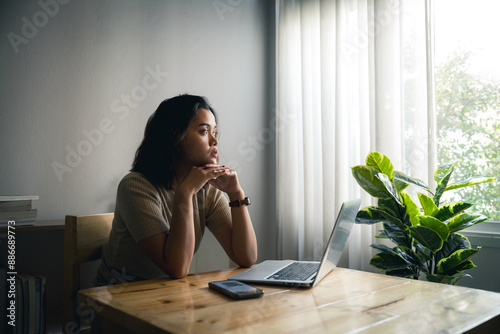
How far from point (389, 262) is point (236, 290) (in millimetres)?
1154

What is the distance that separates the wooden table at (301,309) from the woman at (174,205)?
0.21 meters

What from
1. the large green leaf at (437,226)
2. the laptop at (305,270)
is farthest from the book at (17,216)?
the large green leaf at (437,226)

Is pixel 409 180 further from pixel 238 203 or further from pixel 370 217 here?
pixel 238 203

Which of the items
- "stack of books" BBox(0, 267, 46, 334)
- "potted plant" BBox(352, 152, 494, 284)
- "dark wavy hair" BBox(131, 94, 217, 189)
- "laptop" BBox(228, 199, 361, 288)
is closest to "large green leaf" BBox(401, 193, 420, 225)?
"potted plant" BBox(352, 152, 494, 284)

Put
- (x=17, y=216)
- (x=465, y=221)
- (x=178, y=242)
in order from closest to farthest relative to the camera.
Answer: (x=178, y=242), (x=17, y=216), (x=465, y=221)

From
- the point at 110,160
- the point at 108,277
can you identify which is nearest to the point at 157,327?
the point at 108,277

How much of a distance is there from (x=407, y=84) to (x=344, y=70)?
430 mm

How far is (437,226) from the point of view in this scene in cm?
176

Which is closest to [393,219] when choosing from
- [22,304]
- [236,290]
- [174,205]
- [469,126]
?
[469,126]

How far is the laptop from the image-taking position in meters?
1.04

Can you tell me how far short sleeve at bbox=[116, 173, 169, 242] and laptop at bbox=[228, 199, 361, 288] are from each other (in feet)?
1.06

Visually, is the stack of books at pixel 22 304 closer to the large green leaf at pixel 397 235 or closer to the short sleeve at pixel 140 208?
the short sleeve at pixel 140 208

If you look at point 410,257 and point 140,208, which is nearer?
point 140,208

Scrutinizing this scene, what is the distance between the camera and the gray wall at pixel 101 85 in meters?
1.98
